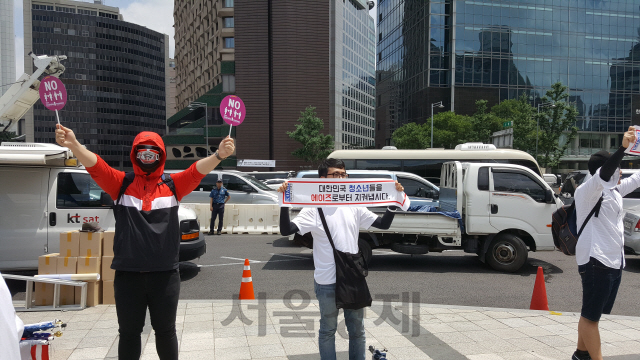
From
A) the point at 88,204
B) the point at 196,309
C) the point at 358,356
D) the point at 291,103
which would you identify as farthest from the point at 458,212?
the point at 291,103

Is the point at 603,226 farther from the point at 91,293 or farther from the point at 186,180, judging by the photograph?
the point at 91,293

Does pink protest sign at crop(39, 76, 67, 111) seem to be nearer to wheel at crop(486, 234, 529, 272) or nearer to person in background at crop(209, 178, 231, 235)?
wheel at crop(486, 234, 529, 272)

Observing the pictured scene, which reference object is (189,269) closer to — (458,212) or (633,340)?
(458,212)

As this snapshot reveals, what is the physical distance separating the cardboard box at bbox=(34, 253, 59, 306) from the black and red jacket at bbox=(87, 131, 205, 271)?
3.83m

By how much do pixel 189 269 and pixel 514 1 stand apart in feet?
217

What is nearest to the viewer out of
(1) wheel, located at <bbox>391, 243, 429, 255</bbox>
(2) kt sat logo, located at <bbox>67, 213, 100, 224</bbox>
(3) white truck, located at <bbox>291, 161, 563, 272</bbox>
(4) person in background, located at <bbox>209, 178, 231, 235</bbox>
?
(2) kt sat logo, located at <bbox>67, 213, 100, 224</bbox>

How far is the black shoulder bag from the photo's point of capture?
3.36 meters

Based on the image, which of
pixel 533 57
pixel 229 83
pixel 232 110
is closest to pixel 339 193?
pixel 232 110

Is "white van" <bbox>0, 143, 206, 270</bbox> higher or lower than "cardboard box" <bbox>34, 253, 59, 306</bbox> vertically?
higher

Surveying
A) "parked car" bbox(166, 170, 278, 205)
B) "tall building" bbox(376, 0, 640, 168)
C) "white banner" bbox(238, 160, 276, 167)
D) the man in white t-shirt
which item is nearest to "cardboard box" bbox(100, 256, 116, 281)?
the man in white t-shirt

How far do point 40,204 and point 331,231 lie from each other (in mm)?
6014

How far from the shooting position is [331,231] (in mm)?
3533

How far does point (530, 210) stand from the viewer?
898 centimetres

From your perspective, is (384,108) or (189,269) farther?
(384,108)
